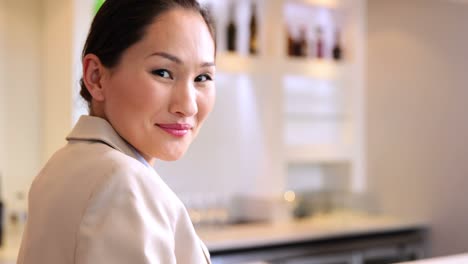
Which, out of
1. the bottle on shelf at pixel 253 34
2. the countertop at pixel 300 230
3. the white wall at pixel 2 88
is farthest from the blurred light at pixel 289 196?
the white wall at pixel 2 88

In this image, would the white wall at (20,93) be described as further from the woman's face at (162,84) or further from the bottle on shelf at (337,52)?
the woman's face at (162,84)

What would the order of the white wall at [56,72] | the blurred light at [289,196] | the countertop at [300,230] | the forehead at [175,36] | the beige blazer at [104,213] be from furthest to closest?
the blurred light at [289,196] < the countertop at [300,230] < the white wall at [56,72] < the forehead at [175,36] < the beige blazer at [104,213]

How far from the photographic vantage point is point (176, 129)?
2.86 feet

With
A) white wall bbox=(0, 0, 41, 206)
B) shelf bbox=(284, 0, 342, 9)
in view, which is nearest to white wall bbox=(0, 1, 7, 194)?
white wall bbox=(0, 0, 41, 206)

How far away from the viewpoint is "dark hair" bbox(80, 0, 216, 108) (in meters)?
0.84

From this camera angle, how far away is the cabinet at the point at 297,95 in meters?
3.80

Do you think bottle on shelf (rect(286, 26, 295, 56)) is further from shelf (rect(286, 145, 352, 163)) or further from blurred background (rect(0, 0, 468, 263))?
shelf (rect(286, 145, 352, 163))

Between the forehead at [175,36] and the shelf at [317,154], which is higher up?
the forehead at [175,36]

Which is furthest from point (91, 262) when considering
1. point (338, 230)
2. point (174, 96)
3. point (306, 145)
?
point (306, 145)

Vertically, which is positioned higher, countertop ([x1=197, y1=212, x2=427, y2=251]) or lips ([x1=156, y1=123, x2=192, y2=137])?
lips ([x1=156, y1=123, x2=192, y2=137])

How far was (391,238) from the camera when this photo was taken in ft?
12.5

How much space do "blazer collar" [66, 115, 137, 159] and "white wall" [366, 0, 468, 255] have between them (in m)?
3.20

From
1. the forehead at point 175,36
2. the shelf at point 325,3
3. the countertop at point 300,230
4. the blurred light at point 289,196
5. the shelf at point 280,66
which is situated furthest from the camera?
the shelf at point 325,3

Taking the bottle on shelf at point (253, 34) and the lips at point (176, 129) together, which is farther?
the bottle on shelf at point (253, 34)
